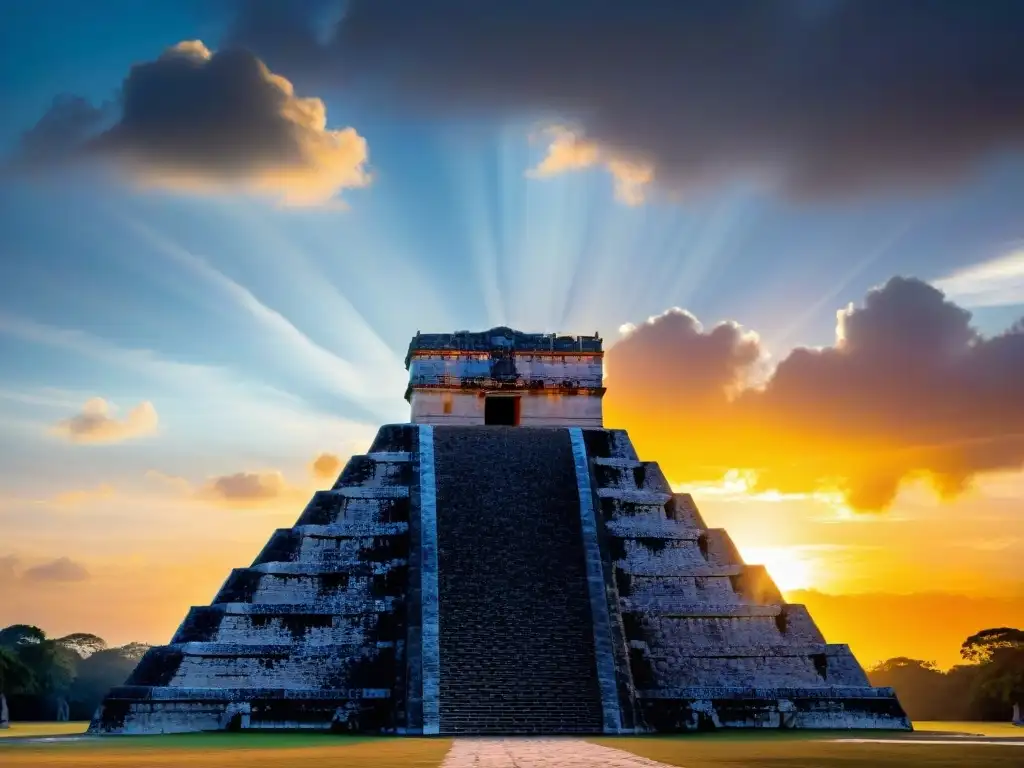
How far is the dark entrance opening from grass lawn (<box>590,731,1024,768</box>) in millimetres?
10534

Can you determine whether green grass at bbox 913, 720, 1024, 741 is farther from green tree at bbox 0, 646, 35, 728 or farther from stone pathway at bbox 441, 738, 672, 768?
green tree at bbox 0, 646, 35, 728

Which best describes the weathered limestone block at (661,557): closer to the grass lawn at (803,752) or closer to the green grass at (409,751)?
the green grass at (409,751)

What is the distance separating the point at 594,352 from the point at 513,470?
188 inches

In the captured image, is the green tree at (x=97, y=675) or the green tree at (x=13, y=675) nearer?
the green tree at (x=13, y=675)

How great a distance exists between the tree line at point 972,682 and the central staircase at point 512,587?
1273 cm

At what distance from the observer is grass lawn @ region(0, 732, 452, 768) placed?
8.55 meters

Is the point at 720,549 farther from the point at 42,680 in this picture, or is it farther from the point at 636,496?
the point at 42,680

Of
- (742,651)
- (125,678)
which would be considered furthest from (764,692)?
(125,678)

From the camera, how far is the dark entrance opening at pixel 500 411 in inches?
901

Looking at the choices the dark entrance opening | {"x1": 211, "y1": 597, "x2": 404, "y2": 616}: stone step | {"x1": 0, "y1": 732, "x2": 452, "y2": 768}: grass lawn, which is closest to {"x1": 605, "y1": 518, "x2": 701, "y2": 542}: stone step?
{"x1": 211, "y1": 597, "x2": 404, "y2": 616}: stone step

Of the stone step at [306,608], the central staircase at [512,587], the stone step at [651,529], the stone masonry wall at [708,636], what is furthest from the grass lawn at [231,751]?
the stone step at [651,529]

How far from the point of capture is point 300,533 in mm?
16719

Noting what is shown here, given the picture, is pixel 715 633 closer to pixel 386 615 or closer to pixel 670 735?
pixel 670 735

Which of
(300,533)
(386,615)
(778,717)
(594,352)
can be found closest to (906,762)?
(778,717)
